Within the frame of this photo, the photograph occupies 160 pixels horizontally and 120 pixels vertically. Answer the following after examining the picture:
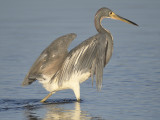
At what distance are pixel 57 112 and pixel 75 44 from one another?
18.3ft

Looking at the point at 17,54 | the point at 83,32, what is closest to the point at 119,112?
the point at 17,54

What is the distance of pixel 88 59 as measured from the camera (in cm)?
903

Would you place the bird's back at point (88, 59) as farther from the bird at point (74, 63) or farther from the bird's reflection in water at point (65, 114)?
the bird's reflection in water at point (65, 114)

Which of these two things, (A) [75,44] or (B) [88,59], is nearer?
(B) [88,59]

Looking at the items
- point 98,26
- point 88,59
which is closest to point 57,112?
point 88,59

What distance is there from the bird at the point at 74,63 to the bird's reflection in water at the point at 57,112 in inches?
11.3

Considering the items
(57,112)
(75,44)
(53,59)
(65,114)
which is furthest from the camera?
(75,44)

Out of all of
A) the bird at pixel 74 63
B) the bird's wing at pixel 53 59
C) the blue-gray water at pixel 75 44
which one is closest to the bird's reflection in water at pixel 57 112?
the blue-gray water at pixel 75 44

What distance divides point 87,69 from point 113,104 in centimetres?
87

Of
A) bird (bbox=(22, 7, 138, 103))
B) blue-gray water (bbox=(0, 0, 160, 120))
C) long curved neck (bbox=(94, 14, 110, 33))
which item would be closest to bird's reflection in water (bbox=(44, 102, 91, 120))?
blue-gray water (bbox=(0, 0, 160, 120))

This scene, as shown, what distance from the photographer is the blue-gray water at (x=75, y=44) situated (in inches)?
338

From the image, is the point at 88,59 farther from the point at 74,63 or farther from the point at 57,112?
the point at 57,112

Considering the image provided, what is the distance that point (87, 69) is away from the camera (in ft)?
29.8

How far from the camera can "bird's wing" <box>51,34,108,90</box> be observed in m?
8.93
